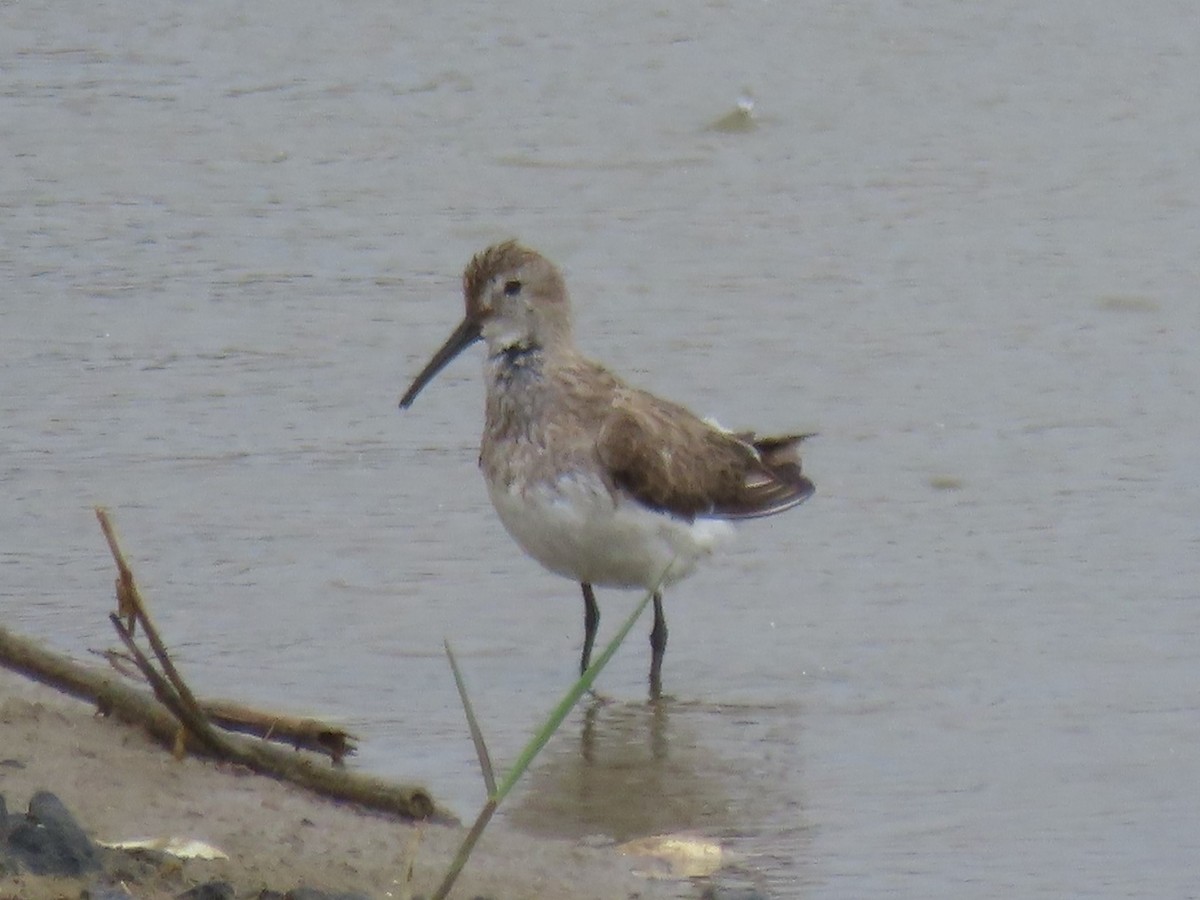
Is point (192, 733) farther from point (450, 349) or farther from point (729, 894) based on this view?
point (450, 349)

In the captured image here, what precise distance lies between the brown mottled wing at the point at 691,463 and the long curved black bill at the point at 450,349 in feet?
1.61

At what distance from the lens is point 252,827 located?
4.36 meters

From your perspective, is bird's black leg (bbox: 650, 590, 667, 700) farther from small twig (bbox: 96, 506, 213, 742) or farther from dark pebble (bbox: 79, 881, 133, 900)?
dark pebble (bbox: 79, 881, 133, 900)

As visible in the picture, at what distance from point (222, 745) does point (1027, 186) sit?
19.3ft

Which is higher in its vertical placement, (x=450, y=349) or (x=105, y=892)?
(x=450, y=349)

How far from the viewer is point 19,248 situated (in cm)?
Result: 912

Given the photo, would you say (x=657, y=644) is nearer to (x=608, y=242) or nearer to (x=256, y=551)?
(x=256, y=551)

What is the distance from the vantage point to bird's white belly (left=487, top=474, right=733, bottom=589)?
6.02 m

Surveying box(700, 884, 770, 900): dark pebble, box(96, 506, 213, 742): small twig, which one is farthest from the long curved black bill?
box(700, 884, 770, 900): dark pebble

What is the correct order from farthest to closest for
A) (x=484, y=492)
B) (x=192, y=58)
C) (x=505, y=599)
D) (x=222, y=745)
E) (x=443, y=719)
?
(x=192, y=58) → (x=484, y=492) → (x=505, y=599) → (x=443, y=719) → (x=222, y=745)

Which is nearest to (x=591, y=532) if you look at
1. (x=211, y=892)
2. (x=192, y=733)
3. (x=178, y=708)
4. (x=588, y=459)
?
(x=588, y=459)

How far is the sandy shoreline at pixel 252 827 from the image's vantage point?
422cm

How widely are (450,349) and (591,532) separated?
Result: 96cm

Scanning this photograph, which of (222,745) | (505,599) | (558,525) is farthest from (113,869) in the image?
(505,599)
